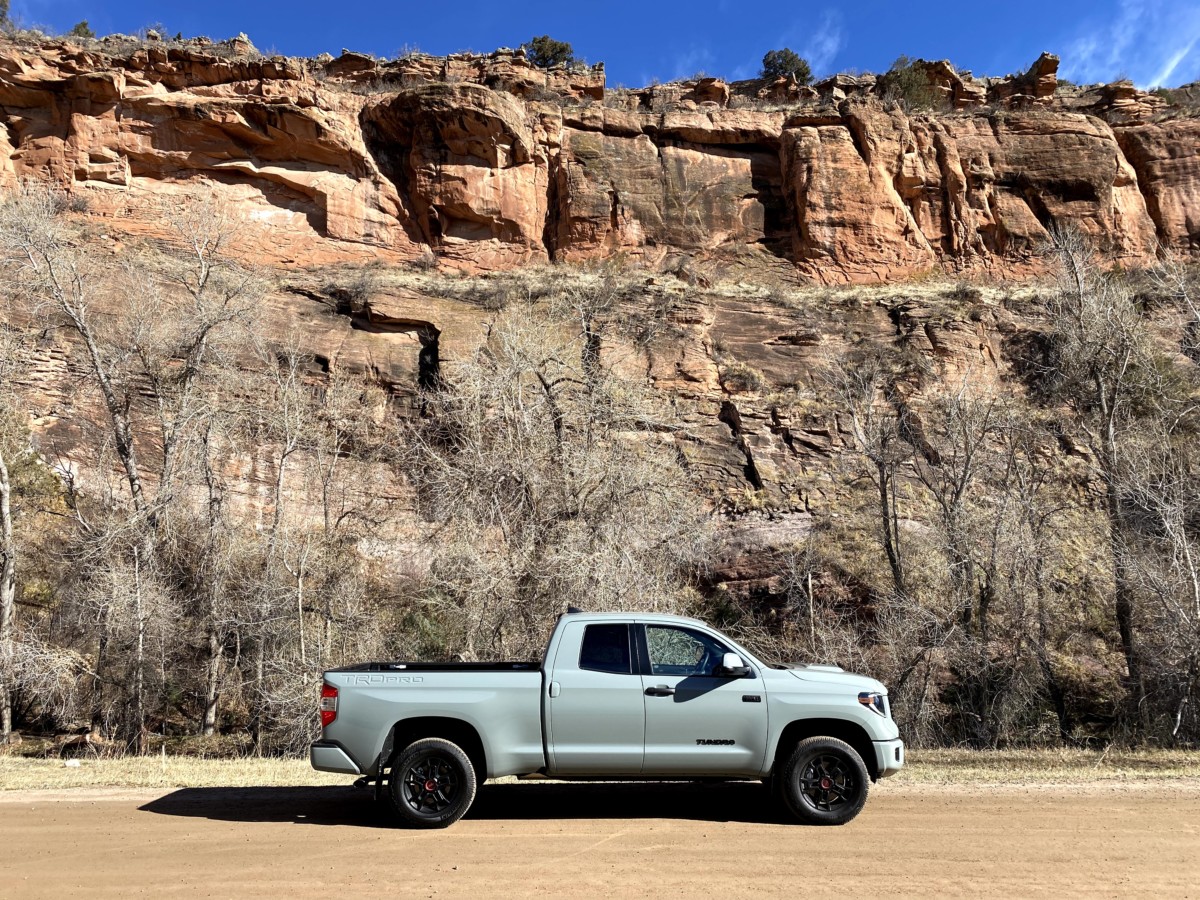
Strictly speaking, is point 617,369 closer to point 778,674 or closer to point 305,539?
point 305,539

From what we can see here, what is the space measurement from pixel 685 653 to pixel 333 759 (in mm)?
2873

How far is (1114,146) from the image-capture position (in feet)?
126

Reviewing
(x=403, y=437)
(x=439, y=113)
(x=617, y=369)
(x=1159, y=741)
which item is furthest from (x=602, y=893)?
(x=439, y=113)

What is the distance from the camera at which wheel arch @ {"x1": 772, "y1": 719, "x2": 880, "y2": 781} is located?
22.6 feet

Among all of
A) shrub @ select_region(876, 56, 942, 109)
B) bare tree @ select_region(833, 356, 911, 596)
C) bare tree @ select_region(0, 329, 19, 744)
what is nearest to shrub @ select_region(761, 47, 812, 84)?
shrub @ select_region(876, 56, 942, 109)

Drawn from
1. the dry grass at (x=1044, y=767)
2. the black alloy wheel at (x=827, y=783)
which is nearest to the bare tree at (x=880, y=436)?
the dry grass at (x=1044, y=767)

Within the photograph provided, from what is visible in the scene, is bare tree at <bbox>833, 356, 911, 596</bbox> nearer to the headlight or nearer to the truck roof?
the headlight

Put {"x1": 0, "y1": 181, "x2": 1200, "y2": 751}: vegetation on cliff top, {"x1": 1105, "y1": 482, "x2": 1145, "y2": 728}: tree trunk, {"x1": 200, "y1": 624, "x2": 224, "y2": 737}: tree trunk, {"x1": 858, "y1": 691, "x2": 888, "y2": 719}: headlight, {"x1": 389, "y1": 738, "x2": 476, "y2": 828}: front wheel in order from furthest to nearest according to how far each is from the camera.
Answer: {"x1": 200, "y1": 624, "x2": 224, "y2": 737}: tree trunk → {"x1": 0, "y1": 181, "x2": 1200, "y2": 751}: vegetation on cliff top → {"x1": 1105, "y1": 482, "x2": 1145, "y2": 728}: tree trunk → {"x1": 858, "y1": 691, "x2": 888, "y2": 719}: headlight → {"x1": 389, "y1": 738, "x2": 476, "y2": 828}: front wheel

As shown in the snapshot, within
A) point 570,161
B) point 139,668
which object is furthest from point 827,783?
point 570,161

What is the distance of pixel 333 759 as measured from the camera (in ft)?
22.3

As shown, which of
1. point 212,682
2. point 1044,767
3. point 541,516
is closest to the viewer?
point 1044,767

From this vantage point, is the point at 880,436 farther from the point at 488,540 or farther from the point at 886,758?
the point at 886,758

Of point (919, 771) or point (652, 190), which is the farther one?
point (652, 190)

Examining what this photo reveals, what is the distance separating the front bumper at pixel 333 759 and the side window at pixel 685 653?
8.02 ft
